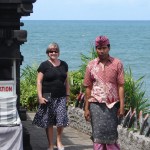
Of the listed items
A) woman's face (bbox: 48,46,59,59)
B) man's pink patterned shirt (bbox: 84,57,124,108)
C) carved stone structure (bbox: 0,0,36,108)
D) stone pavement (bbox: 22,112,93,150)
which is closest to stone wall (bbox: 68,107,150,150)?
stone pavement (bbox: 22,112,93,150)

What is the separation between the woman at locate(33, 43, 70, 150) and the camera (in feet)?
31.4

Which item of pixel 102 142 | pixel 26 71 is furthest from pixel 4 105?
pixel 26 71

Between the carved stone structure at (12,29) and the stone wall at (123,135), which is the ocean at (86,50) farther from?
the carved stone structure at (12,29)

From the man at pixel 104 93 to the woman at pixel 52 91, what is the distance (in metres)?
1.21

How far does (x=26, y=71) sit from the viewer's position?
15672 mm

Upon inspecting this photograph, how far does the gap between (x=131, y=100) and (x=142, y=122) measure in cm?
240

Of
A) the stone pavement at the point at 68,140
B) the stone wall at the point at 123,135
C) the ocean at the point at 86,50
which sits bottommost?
the ocean at the point at 86,50

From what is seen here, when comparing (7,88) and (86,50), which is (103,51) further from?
(86,50)

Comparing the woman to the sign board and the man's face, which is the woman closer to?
the sign board

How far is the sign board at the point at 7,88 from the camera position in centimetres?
896

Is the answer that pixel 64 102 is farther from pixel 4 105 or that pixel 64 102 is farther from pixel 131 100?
pixel 131 100

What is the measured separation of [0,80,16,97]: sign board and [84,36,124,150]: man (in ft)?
3.58

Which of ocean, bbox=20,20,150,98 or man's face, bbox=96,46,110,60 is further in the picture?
ocean, bbox=20,20,150,98

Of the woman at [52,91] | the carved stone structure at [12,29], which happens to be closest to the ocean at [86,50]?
the woman at [52,91]
